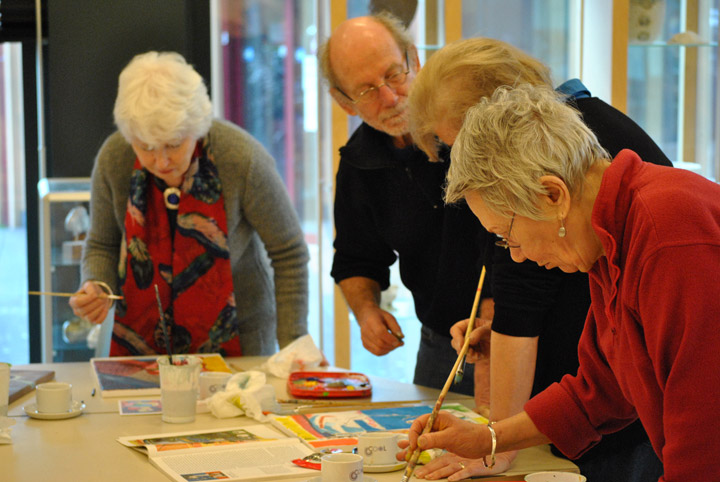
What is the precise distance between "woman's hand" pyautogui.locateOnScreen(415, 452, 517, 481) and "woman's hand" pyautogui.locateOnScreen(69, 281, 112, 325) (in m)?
1.28

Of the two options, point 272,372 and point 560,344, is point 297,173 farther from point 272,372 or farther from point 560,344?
point 560,344

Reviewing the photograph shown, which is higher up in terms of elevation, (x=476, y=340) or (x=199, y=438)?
(x=476, y=340)

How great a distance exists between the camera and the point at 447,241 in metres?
2.19

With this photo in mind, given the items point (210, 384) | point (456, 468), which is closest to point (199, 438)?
point (210, 384)

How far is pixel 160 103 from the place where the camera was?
8.20ft

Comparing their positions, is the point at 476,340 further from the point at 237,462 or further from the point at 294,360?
the point at 294,360

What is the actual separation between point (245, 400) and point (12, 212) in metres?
3.62

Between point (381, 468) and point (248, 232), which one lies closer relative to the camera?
point (381, 468)

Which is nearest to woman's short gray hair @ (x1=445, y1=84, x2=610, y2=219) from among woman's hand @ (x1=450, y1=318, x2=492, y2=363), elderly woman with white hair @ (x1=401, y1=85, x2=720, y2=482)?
elderly woman with white hair @ (x1=401, y1=85, x2=720, y2=482)

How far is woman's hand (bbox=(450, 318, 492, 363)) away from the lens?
186 cm

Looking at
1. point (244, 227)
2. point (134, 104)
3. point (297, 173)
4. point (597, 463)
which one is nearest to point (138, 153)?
point (134, 104)

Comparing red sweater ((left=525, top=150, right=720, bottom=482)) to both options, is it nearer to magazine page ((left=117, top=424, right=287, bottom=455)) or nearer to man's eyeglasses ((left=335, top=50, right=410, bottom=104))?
magazine page ((left=117, top=424, right=287, bottom=455))

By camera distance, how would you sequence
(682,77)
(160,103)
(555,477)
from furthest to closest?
1. (682,77)
2. (160,103)
3. (555,477)


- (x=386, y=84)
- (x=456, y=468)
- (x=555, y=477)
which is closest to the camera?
(x=555, y=477)
